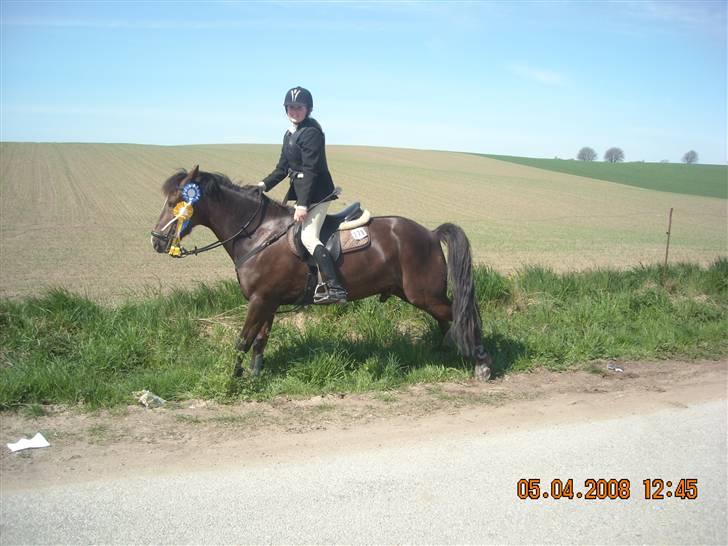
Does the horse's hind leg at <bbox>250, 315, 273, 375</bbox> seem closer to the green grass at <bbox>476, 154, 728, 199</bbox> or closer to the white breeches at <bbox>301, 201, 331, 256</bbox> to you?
the white breeches at <bbox>301, 201, 331, 256</bbox>

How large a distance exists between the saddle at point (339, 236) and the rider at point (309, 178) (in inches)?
4.0

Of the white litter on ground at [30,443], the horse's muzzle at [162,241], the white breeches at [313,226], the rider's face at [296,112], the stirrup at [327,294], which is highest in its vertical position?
the rider's face at [296,112]

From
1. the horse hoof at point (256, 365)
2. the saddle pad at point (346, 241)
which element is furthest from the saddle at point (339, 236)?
the horse hoof at point (256, 365)

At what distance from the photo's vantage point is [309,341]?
6.98m

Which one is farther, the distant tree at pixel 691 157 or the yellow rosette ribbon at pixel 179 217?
the distant tree at pixel 691 157

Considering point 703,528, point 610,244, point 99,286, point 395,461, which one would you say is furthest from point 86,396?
point 610,244

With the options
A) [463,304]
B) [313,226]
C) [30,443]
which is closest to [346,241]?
[313,226]

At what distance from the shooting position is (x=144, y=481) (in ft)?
12.7

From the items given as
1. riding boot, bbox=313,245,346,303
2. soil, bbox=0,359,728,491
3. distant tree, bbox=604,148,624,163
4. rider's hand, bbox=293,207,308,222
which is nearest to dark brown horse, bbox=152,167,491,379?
riding boot, bbox=313,245,346,303

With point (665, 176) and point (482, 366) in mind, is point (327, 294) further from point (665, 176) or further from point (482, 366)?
point (665, 176)

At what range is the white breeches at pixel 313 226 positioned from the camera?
593 centimetres

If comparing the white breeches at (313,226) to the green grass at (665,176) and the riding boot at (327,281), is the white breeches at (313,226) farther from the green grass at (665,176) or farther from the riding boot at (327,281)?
the green grass at (665,176)

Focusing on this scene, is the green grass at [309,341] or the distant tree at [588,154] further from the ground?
the distant tree at [588,154]

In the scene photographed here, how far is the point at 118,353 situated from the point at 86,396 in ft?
3.09
